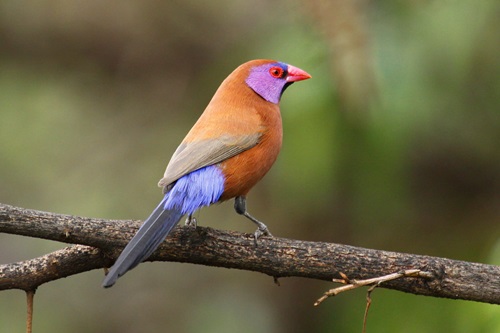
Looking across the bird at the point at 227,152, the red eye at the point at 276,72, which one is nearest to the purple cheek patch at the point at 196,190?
the bird at the point at 227,152

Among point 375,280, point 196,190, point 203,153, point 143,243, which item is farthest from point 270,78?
point 375,280

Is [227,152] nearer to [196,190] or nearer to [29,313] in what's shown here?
[196,190]

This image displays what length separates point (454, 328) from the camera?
4422 millimetres

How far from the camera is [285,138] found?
4965 mm

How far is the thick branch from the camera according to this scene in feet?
10.1

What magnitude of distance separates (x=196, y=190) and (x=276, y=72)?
1.04 meters

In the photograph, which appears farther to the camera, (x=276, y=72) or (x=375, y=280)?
(x=276, y=72)

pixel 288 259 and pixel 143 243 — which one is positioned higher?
pixel 288 259

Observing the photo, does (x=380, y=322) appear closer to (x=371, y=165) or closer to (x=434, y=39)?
(x=371, y=165)

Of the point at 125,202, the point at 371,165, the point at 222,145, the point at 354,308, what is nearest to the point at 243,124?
the point at 222,145

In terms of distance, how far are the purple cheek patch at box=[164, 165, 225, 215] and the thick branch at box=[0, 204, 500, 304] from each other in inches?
5.7

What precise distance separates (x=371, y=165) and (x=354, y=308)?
32.6 inches

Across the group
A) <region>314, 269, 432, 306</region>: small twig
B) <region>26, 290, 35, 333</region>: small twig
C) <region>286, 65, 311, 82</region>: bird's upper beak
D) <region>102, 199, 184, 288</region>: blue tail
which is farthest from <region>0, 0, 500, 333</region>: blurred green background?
<region>26, 290, 35, 333</region>: small twig

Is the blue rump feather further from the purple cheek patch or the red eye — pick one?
the red eye
